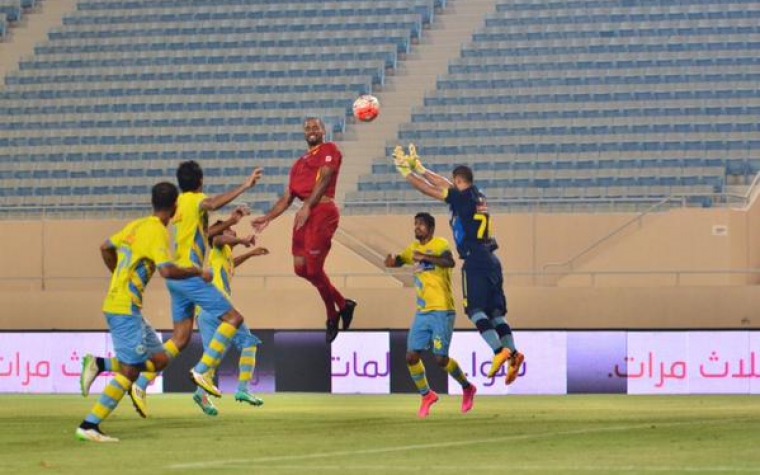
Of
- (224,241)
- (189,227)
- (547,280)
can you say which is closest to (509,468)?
(189,227)

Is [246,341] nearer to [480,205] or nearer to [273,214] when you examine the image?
[273,214]

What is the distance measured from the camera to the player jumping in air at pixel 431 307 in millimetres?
15305

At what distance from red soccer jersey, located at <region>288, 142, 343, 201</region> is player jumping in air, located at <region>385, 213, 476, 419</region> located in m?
0.90

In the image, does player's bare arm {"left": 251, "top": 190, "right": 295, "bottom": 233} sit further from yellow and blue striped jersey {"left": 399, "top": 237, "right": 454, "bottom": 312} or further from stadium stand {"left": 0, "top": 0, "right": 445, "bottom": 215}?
stadium stand {"left": 0, "top": 0, "right": 445, "bottom": 215}

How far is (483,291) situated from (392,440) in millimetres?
3873

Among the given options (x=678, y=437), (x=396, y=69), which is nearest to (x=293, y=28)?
(x=396, y=69)

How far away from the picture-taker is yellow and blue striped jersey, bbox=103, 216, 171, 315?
455 inches

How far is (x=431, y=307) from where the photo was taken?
1553 centimetres

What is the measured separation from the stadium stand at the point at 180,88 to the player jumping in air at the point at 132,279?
14984 millimetres

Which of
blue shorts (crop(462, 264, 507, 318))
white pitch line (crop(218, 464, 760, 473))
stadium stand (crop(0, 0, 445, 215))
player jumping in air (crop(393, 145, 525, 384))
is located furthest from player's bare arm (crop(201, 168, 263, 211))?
stadium stand (crop(0, 0, 445, 215))

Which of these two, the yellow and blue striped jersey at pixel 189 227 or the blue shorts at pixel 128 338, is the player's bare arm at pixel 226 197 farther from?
the blue shorts at pixel 128 338

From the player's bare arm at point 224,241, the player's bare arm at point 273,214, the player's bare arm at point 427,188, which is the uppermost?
the player's bare arm at point 427,188

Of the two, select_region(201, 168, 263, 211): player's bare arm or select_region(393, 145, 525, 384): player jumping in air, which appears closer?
select_region(201, 168, 263, 211): player's bare arm

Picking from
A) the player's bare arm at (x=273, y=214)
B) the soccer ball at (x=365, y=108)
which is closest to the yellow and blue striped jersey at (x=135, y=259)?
the player's bare arm at (x=273, y=214)
